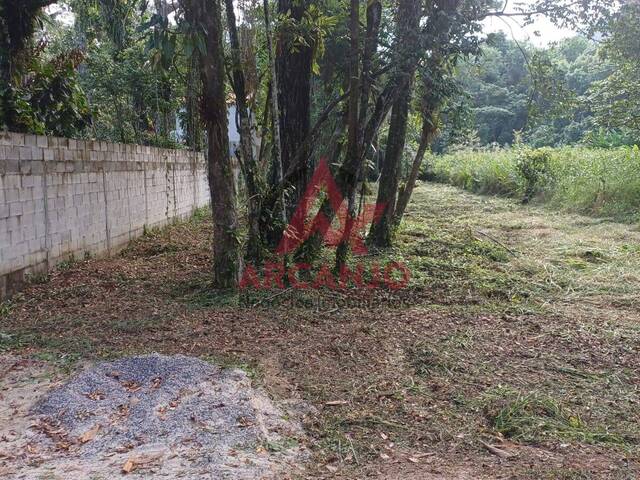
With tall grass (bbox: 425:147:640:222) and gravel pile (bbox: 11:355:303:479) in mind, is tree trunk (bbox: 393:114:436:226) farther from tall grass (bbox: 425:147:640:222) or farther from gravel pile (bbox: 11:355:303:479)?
gravel pile (bbox: 11:355:303:479)

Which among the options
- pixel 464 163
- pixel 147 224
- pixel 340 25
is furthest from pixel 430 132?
pixel 464 163

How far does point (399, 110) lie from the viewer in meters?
7.26

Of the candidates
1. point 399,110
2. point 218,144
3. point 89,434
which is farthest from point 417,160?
point 89,434

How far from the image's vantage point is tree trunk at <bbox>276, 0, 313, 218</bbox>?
279 inches

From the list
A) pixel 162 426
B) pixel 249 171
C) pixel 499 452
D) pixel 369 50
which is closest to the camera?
pixel 499 452

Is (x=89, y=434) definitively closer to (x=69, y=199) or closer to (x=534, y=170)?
(x=69, y=199)

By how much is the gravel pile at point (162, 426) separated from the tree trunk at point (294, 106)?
4079 millimetres

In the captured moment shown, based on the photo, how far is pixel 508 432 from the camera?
9.46 ft

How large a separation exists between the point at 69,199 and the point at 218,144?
2294mm

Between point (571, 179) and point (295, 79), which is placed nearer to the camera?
point (295, 79)

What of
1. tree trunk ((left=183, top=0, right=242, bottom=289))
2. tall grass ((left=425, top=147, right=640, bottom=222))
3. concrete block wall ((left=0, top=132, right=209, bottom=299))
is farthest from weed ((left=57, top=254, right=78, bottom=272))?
tall grass ((left=425, top=147, right=640, bottom=222))

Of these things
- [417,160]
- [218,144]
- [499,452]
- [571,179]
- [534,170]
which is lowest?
[499,452]

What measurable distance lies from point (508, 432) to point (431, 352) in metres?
1.12

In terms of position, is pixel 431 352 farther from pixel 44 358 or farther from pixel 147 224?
pixel 147 224
